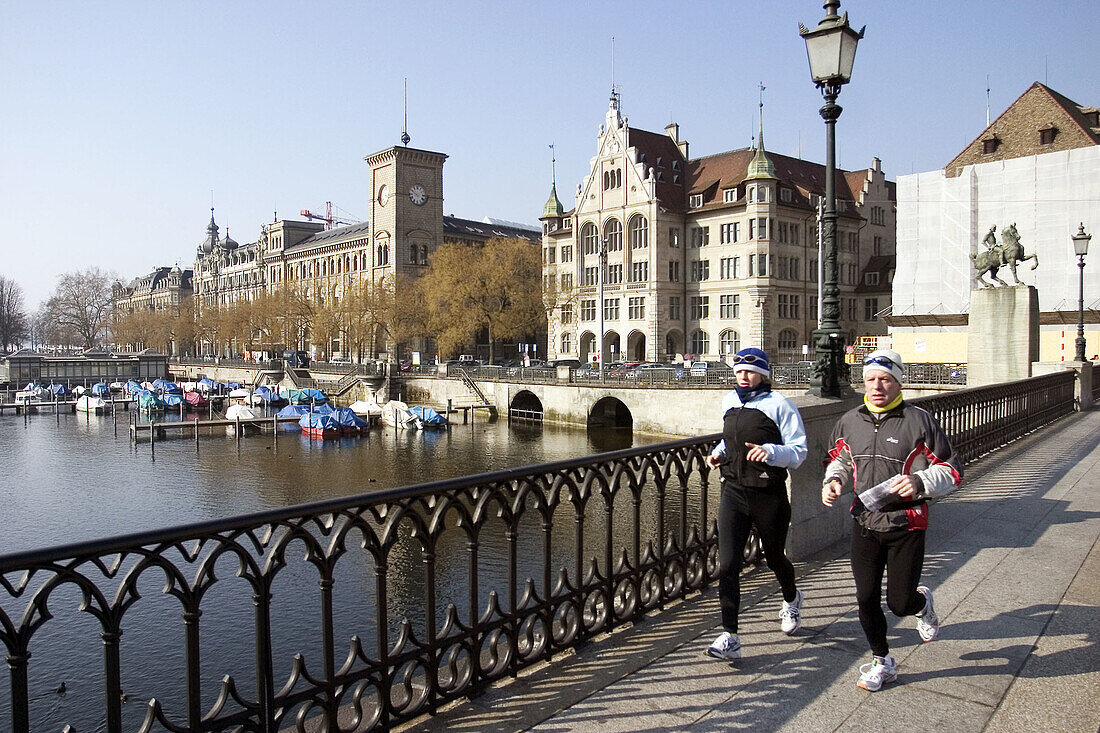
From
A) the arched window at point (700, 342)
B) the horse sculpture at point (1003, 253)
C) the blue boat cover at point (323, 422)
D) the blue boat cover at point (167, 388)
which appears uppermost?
the horse sculpture at point (1003, 253)

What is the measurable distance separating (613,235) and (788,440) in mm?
65196

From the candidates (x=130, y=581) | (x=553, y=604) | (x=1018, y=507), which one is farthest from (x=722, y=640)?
(x=1018, y=507)

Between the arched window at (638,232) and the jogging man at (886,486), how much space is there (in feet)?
207

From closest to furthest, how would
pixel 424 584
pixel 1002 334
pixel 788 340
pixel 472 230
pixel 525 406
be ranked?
pixel 424 584 → pixel 1002 334 → pixel 525 406 → pixel 788 340 → pixel 472 230

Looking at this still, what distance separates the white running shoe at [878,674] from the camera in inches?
172

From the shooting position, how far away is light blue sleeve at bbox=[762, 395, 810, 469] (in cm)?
474

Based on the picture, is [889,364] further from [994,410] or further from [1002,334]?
[1002,334]

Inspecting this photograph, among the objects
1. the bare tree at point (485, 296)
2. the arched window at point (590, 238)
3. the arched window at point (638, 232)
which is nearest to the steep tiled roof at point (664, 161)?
the arched window at point (638, 232)

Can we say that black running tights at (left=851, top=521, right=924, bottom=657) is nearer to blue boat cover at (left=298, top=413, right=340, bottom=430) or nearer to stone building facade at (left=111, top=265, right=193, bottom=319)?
blue boat cover at (left=298, top=413, right=340, bottom=430)

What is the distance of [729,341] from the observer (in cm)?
6500

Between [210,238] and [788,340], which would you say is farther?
[210,238]

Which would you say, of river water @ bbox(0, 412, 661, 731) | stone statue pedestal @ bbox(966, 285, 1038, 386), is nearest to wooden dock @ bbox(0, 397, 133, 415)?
river water @ bbox(0, 412, 661, 731)

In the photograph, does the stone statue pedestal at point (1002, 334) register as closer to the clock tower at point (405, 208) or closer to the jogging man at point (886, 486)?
the jogging man at point (886, 486)

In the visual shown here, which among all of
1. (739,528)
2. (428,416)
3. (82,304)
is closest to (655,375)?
(428,416)
